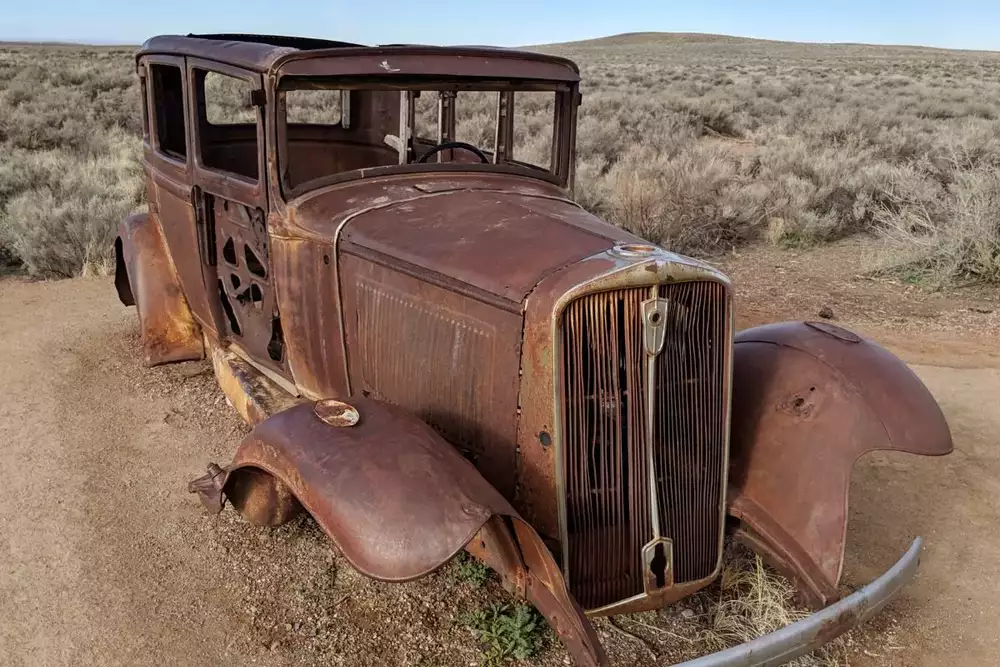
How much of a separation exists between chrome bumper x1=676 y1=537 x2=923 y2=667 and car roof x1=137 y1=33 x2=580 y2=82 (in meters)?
2.52

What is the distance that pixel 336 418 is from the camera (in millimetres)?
2688

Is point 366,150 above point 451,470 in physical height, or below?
→ above

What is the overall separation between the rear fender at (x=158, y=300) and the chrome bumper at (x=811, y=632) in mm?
3822

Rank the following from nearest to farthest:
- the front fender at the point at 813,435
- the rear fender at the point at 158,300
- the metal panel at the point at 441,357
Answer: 1. the metal panel at the point at 441,357
2. the front fender at the point at 813,435
3. the rear fender at the point at 158,300

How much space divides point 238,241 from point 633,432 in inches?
94.3

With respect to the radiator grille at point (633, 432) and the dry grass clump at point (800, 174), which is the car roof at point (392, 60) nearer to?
the radiator grille at point (633, 432)

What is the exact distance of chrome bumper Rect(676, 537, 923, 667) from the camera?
7.77 feet

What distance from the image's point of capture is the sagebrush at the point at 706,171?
8094 mm

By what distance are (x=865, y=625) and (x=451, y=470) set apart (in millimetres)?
1934

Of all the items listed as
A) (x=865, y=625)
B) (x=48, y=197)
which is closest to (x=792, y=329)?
(x=865, y=625)

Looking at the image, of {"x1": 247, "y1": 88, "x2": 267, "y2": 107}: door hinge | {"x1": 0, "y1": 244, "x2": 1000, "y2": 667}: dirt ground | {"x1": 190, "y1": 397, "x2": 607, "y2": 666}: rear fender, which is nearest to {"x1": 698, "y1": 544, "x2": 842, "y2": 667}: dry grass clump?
{"x1": 0, "y1": 244, "x2": 1000, "y2": 667}: dirt ground

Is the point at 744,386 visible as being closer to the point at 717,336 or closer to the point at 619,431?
the point at 717,336

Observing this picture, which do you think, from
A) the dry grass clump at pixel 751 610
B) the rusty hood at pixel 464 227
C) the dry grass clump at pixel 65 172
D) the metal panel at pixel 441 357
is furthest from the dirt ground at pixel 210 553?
the dry grass clump at pixel 65 172

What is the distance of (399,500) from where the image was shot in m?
2.35
